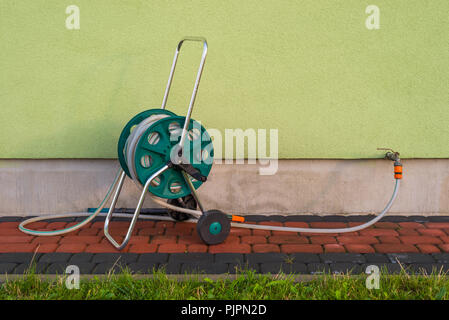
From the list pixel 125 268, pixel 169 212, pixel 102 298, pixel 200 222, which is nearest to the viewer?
pixel 102 298

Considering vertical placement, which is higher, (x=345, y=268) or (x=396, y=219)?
(x=396, y=219)

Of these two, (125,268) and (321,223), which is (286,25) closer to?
(321,223)

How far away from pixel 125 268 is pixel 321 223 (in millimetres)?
1993

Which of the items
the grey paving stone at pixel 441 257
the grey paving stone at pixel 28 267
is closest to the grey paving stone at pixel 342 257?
the grey paving stone at pixel 441 257

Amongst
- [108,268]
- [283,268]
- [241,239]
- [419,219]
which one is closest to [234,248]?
[241,239]

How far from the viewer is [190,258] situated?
346 centimetres

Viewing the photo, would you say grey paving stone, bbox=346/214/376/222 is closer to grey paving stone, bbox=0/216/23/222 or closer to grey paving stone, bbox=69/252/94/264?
grey paving stone, bbox=69/252/94/264

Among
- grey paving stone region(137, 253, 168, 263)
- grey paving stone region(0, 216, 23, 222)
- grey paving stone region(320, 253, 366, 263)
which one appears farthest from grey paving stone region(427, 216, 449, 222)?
grey paving stone region(0, 216, 23, 222)

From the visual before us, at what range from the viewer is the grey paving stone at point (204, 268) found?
321cm

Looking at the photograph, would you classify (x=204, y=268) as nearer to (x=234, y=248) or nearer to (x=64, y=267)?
(x=234, y=248)

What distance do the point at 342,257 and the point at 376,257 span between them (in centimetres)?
27

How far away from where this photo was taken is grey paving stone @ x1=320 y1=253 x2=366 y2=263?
3.44 meters

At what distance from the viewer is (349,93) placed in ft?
14.6

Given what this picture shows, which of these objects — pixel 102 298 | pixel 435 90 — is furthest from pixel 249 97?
pixel 102 298
